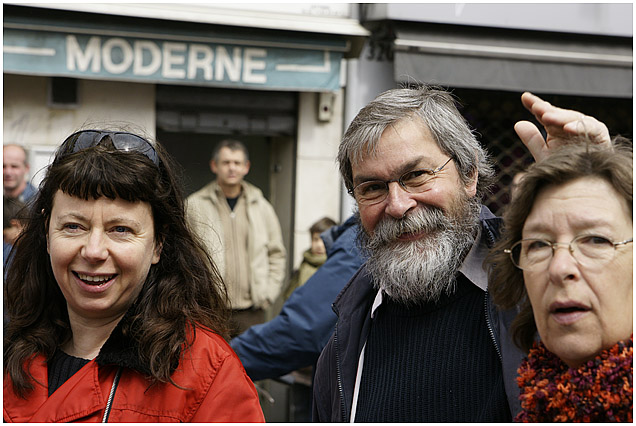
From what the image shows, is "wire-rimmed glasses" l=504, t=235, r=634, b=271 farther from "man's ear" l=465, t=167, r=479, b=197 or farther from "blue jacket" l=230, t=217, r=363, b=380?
"blue jacket" l=230, t=217, r=363, b=380

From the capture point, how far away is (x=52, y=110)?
7.80m

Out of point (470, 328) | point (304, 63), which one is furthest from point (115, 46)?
point (470, 328)

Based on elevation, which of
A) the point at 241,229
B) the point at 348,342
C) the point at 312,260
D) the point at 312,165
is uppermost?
the point at 312,165

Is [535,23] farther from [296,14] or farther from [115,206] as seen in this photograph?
[115,206]

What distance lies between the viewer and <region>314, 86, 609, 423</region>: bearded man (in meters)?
2.36

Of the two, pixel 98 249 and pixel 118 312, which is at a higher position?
pixel 98 249

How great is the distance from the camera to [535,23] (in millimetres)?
8305

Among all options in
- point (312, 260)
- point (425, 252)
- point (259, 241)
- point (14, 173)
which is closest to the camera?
point (425, 252)

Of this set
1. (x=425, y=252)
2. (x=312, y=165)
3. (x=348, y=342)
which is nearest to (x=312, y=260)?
(x=312, y=165)

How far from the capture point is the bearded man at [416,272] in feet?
7.75

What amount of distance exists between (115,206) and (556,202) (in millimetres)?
1261

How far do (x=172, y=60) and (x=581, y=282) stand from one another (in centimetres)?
636

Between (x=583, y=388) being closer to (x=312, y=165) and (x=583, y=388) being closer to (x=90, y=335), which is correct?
(x=90, y=335)

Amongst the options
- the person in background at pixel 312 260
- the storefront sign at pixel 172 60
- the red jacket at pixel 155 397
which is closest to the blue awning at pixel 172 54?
the storefront sign at pixel 172 60
